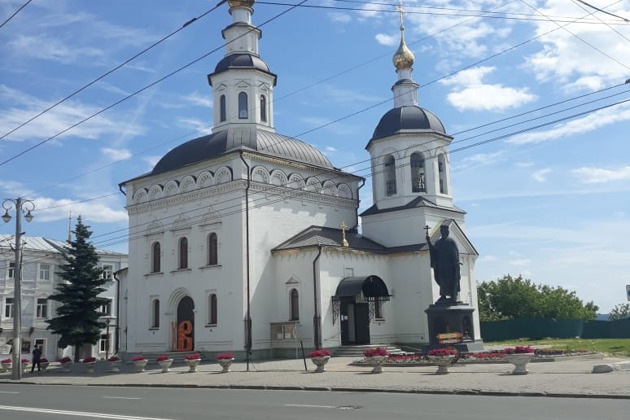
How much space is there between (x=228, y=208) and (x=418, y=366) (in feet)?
41.7

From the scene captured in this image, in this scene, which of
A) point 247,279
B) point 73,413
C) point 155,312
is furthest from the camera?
point 155,312

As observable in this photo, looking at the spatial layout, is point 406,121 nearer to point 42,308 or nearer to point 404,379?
point 404,379

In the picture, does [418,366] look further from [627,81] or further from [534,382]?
[627,81]

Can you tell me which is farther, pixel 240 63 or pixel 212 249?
pixel 240 63

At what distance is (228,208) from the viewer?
1195 inches

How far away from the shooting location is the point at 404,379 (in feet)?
56.7

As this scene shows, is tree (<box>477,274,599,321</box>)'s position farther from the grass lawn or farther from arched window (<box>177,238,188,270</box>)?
arched window (<box>177,238,188,270</box>)

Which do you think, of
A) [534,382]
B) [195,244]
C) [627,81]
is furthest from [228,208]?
[627,81]

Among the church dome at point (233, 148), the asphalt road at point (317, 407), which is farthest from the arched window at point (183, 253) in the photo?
the asphalt road at point (317, 407)

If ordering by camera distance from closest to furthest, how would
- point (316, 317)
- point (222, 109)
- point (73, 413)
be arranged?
point (73, 413), point (316, 317), point (222, 109)

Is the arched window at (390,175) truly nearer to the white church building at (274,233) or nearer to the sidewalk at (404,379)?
the white church building at (274,233)

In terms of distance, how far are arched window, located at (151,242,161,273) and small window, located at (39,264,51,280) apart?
17202 mm

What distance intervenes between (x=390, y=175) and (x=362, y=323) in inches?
317

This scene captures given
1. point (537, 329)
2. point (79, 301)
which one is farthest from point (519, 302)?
point (79, 301)
